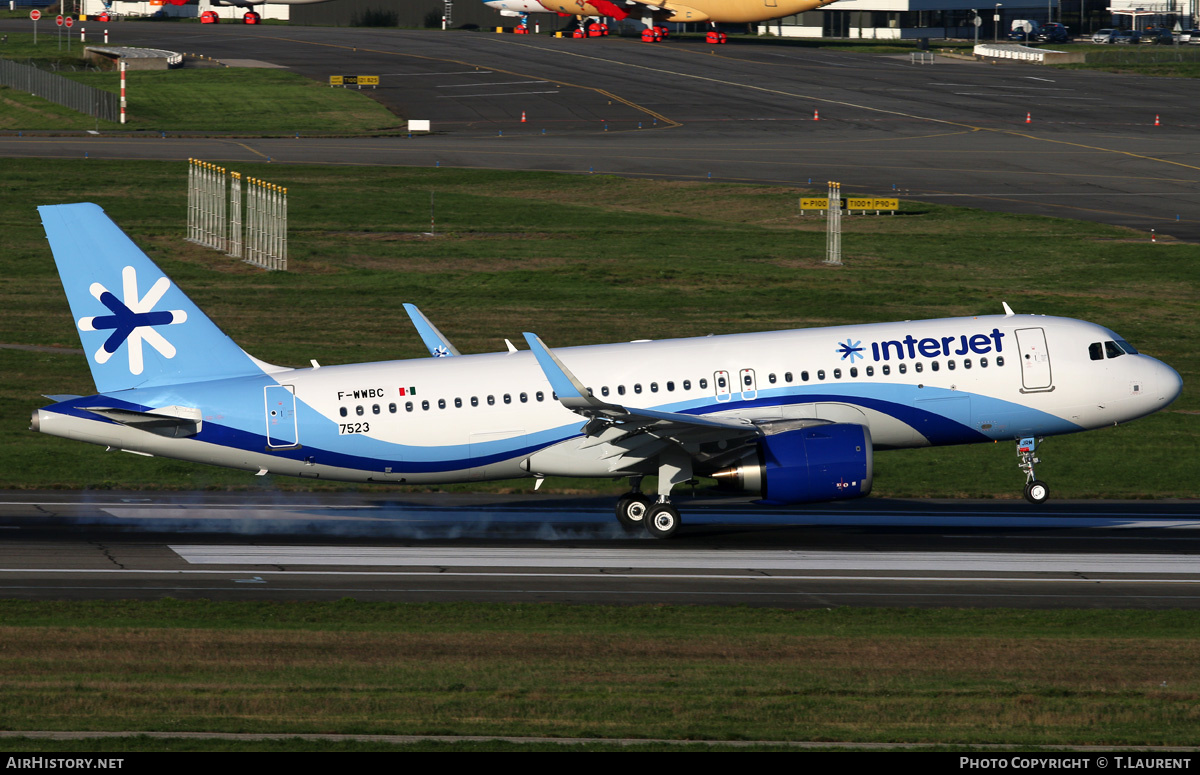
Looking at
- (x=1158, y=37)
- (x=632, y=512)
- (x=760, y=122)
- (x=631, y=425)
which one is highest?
(x=1158, y=37)

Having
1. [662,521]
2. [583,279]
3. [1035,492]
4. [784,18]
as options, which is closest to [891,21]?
[784,18]

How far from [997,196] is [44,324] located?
53.4m

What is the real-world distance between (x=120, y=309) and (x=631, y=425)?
40.6ft

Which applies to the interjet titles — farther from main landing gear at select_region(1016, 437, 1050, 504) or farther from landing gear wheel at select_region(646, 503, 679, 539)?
landing gear wheel at select_region(646, 503, 679, 539)

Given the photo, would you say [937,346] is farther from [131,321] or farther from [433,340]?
[131,321]

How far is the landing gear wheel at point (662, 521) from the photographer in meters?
34.8

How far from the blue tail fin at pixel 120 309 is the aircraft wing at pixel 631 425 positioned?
339 inches

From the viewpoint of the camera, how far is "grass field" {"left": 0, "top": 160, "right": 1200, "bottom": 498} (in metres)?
44.8

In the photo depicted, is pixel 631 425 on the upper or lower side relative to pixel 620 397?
lower

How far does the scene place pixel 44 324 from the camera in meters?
60.9

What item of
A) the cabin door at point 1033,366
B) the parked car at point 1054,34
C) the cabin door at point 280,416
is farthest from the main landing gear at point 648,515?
the parked car at point 1054,34

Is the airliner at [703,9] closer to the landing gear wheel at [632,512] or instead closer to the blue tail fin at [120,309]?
the landing gear wheel at [632,512]

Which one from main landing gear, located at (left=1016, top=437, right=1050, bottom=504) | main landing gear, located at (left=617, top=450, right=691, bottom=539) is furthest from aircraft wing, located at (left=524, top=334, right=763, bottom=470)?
main landing gear, located at (left=1016, top=437, right=1050, bottom=504)

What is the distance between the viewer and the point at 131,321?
33500 mm
